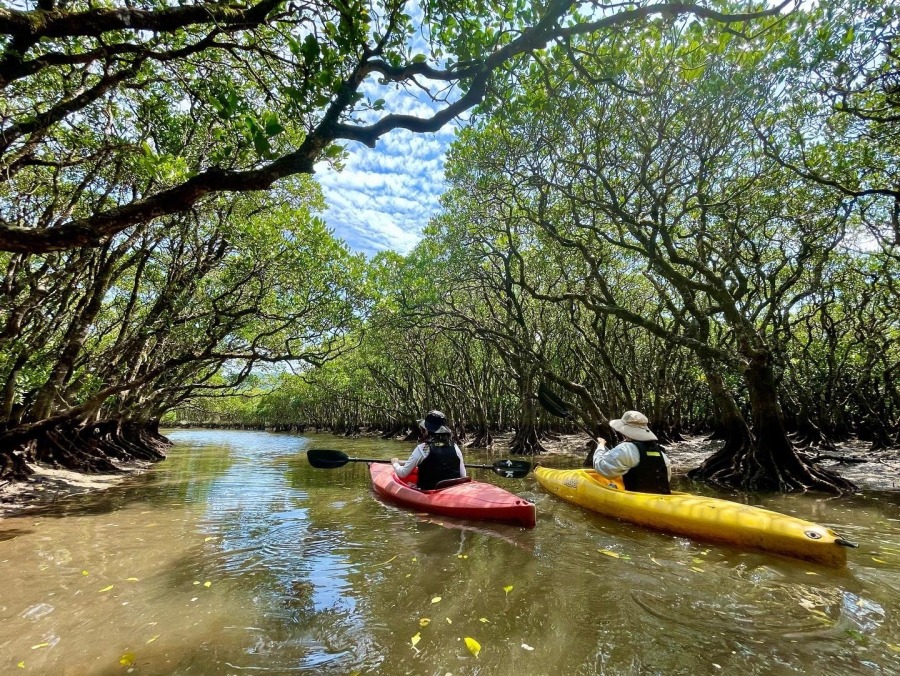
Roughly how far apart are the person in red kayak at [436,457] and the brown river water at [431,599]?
2.58 ft

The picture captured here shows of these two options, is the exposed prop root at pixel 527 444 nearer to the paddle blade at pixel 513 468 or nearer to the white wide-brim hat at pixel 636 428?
the paddle blade at pixel 513 468

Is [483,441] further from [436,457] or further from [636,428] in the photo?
[636,428]

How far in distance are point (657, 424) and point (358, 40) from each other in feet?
54.3

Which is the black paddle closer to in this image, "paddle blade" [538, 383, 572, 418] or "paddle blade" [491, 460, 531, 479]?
"paddle blade" [491, 460, 531, 479]

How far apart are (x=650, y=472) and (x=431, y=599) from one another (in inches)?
164

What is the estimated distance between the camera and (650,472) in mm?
6559

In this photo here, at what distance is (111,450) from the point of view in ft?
49.9

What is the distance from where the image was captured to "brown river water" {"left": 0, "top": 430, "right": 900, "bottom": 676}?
9.62 feet

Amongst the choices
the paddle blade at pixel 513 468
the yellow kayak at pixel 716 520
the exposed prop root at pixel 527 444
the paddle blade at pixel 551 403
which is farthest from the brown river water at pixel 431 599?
the exposed prop root at pixel 527 444

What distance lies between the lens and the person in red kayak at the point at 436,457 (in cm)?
737

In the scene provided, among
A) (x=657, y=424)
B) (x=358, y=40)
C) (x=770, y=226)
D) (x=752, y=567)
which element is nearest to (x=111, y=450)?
(x=358, y=40)

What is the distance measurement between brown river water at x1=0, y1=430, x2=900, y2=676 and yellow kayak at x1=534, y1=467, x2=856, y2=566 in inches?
6.2

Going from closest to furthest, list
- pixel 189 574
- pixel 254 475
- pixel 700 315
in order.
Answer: pixel 189 574 < pixel 700 315 < pixel 254 475

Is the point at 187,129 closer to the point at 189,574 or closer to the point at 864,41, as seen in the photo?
the point at 189,574
